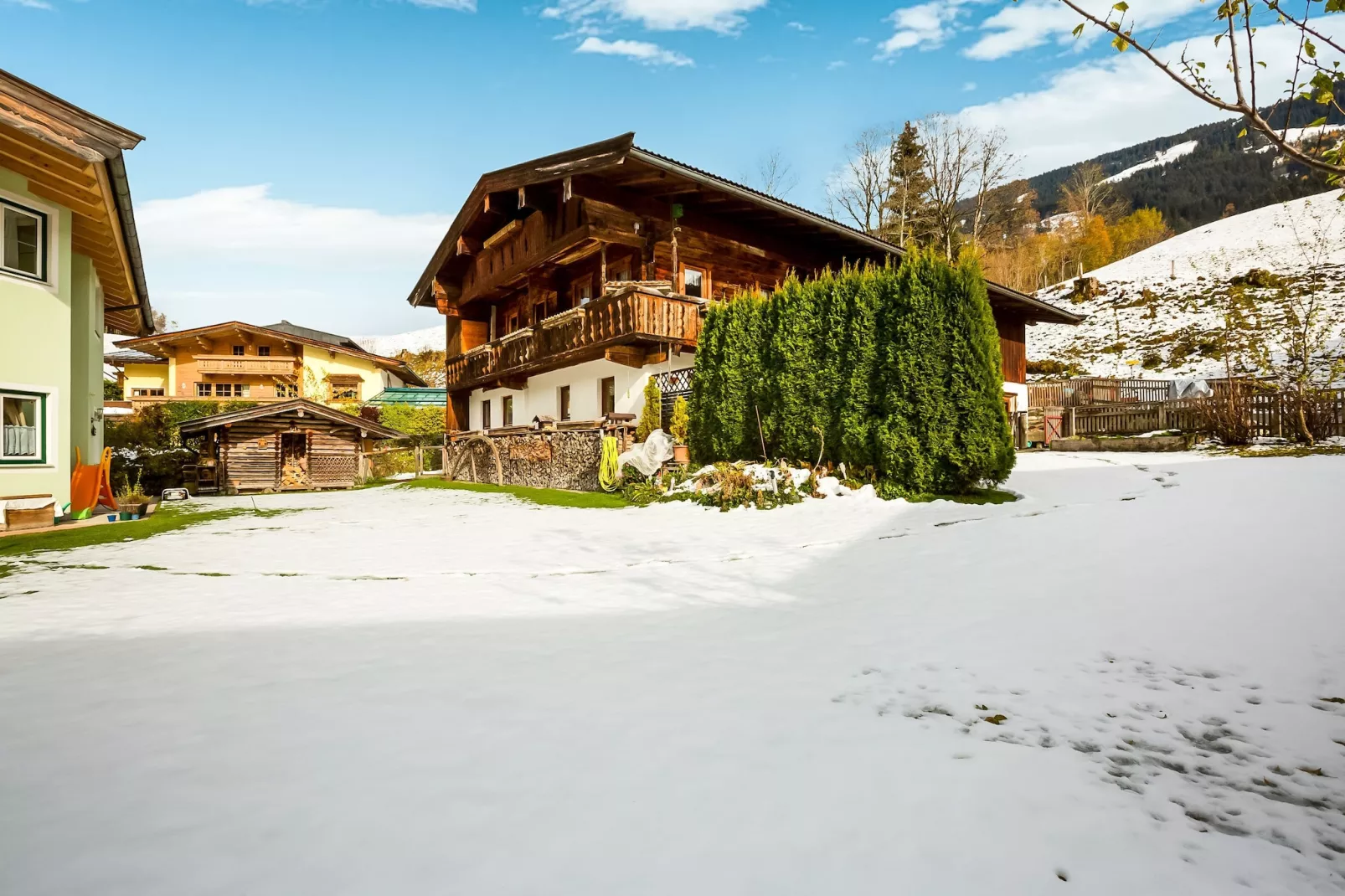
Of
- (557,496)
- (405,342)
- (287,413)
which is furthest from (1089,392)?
(405,342)

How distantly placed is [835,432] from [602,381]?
7945mm

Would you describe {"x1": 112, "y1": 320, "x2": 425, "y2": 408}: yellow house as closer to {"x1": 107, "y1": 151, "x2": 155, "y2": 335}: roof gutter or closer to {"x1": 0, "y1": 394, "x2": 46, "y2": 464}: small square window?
{"x1": 107, "y1": 151, "x2": 155, "y2": 335}: roof gutter

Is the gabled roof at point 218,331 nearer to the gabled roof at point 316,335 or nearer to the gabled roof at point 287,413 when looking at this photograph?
the gabled roof at point 316,335

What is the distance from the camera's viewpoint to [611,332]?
1556 centimetres

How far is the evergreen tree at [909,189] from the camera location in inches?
1305

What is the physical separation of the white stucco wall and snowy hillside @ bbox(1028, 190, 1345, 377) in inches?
972

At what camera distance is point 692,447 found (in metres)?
14.1

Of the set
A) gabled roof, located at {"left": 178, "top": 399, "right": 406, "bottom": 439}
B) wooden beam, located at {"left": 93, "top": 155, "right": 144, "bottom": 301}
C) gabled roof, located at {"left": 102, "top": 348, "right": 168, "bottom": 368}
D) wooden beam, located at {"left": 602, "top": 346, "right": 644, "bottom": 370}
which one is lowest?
gabled roof, located at {"left": 178, "top": 399, "right": 406, "bottom": 439}

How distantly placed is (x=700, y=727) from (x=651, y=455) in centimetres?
1133

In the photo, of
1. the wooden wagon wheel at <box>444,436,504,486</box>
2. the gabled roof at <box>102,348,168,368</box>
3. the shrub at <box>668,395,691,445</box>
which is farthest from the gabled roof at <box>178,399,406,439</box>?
the gabled roof at <box>102,348,168,368</box>

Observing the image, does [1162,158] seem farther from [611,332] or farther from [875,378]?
[875,378]

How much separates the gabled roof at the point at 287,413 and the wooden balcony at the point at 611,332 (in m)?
5.55

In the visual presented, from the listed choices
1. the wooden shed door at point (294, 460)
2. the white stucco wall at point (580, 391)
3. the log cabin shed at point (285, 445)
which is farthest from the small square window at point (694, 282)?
the wooden shed door at point (294, 460)

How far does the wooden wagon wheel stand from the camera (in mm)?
19656
